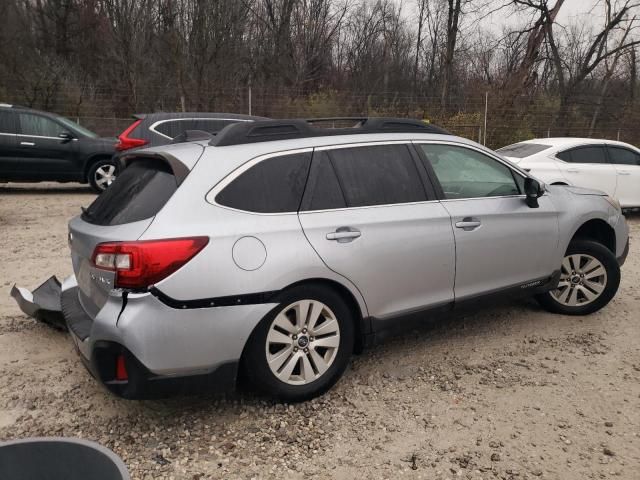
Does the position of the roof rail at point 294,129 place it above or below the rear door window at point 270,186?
above

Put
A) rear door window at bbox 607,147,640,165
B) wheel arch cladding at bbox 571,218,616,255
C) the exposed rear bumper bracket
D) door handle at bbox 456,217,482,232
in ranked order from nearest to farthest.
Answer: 1. door handle at bbox 456,217,482,232
2. the exposed rear bumper bracket
3. wheel arch cladding at bbox 571,218,616,255
4. rear door window at bbox 607,147,640,165

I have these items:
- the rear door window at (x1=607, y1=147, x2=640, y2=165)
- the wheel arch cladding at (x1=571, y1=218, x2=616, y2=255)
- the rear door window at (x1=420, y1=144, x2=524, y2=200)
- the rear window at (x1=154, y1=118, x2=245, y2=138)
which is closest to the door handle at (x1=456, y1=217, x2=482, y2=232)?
the rear door window at (x1=420, y1=144, x2=524, y2=200)

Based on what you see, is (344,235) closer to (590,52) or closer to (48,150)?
(48,150)

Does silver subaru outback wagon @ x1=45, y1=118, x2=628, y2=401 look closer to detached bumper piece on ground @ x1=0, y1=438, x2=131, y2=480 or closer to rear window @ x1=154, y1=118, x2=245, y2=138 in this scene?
detached bumper piece on ground @ x1=0, y1=438, x2=131, y2=480

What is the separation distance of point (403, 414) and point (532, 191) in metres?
2.04

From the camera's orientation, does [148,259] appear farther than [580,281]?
No

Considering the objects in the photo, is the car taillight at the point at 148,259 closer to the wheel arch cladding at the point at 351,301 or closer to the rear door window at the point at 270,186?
the rear door window at the point at 270,186

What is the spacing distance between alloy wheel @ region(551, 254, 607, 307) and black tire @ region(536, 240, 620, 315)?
0.06ft

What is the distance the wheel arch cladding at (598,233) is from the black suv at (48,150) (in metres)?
8.44

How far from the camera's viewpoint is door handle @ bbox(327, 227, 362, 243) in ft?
10.5

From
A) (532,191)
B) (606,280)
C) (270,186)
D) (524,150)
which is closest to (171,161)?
(270,186)

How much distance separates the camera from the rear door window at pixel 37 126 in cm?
1057

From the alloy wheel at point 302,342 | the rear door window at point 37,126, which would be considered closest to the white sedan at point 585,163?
the alloy wheel at point 302,342

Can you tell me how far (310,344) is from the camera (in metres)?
3.17
